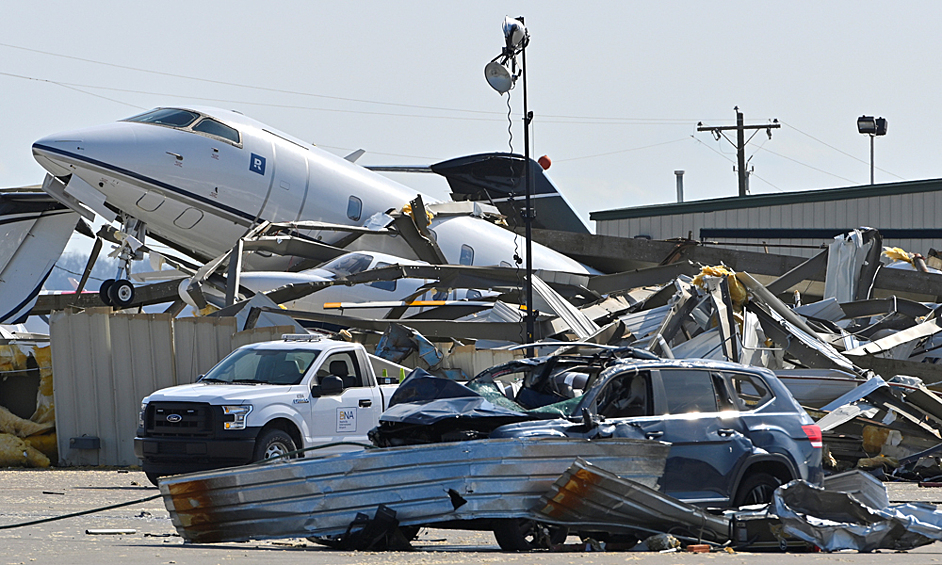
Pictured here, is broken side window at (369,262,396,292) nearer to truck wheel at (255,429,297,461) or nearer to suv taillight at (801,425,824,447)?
truck wheel at (255,429,297,461)

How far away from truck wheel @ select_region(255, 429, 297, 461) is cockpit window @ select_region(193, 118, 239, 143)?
37.9ft

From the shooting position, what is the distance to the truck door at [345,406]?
13.9 metres

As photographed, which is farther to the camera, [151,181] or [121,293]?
[151,181]

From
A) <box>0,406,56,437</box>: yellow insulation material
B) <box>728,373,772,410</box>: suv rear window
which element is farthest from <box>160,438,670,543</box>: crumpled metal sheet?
<box>0,406,56,437</box>: yellow insulation material

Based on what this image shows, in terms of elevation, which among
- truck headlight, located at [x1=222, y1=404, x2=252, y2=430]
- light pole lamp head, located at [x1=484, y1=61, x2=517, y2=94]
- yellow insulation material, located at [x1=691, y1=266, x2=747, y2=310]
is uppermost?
light pole lamp head, located at [x1=484, y1=61, x2=517, y2=94]

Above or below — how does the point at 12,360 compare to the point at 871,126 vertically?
below

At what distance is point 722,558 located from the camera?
7891mm

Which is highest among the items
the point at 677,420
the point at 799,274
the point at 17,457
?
the point at 799,274

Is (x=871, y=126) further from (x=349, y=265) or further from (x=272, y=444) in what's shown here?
(x=272, y=444)

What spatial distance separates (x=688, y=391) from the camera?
975 centimetres

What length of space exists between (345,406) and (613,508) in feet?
20.8

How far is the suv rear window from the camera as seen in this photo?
32.8ft

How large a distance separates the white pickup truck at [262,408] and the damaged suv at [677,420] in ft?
12.6

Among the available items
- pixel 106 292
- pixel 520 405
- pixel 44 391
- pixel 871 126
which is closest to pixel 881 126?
pixel 871 126
